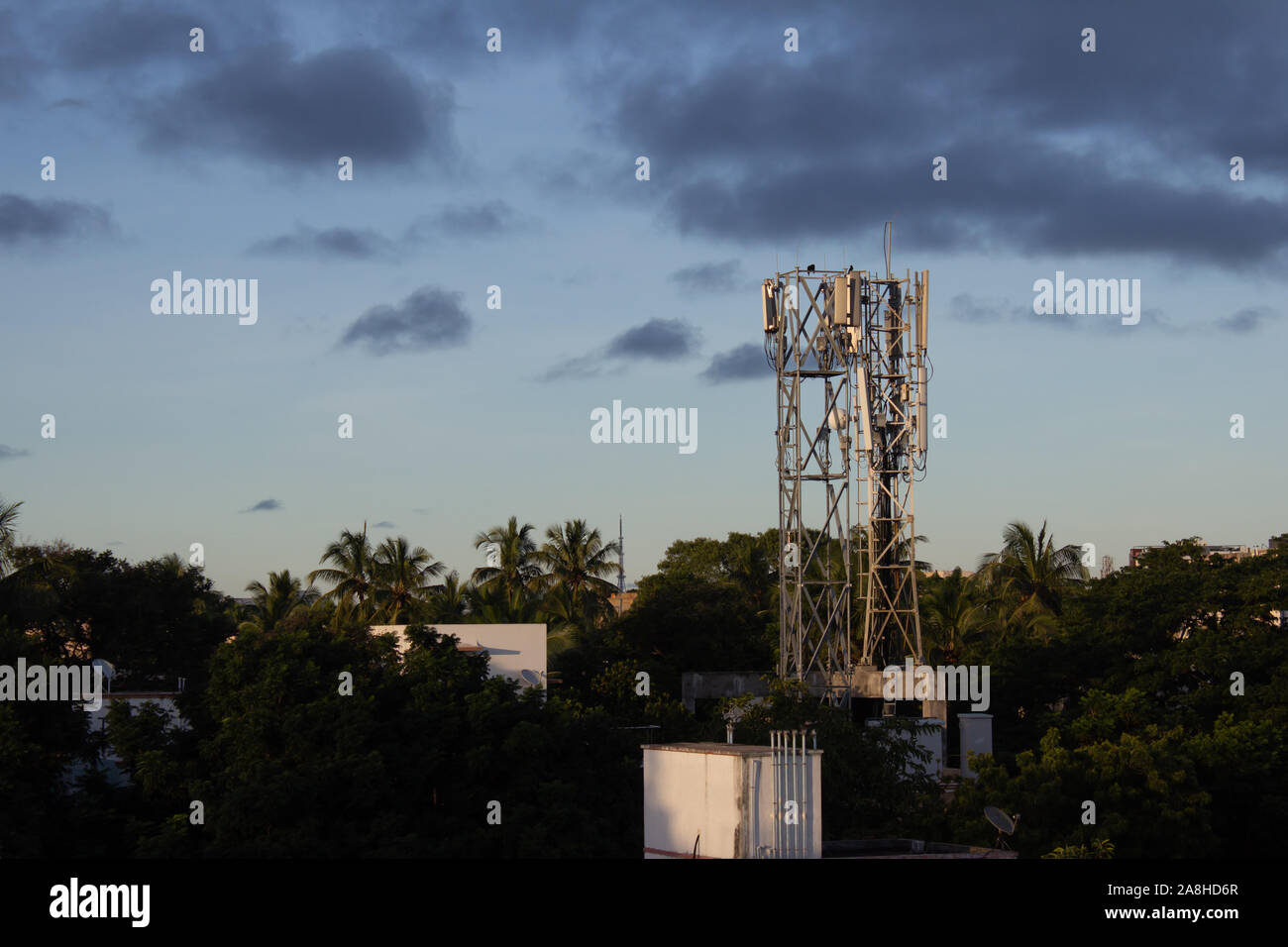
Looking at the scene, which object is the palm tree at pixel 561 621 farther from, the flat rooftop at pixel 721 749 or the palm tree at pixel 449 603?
the flat rooftop at pixel 721 749

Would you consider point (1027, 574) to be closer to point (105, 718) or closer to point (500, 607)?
point (500, 607)

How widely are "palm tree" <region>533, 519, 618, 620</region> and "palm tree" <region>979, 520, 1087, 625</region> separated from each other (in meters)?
16.4

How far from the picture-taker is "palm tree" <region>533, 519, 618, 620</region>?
61812 mm

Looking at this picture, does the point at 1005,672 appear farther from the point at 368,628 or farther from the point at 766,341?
the point at 368,628

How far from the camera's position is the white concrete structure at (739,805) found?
16672 mm

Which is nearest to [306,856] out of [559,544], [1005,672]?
[1005,672]

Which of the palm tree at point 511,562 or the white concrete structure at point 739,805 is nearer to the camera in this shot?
the white concrete structure at point 739,805

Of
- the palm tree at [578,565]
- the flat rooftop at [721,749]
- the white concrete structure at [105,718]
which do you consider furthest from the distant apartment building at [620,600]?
the flat rooftop at [721,749]

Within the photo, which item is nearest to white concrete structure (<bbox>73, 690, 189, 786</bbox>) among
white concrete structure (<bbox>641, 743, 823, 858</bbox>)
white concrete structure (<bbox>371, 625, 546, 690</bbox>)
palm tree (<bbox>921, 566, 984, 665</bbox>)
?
white concrete structure (<bbox>371, 625, 546, 690</bbox>)

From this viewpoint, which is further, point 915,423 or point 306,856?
point 915,423

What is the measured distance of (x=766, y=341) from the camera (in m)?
42.0

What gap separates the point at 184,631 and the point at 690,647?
1686 centimetres

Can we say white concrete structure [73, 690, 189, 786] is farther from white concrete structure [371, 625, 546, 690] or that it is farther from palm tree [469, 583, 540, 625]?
palm tree [469, 583, 540, 625]

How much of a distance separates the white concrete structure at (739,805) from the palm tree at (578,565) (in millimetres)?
43929
